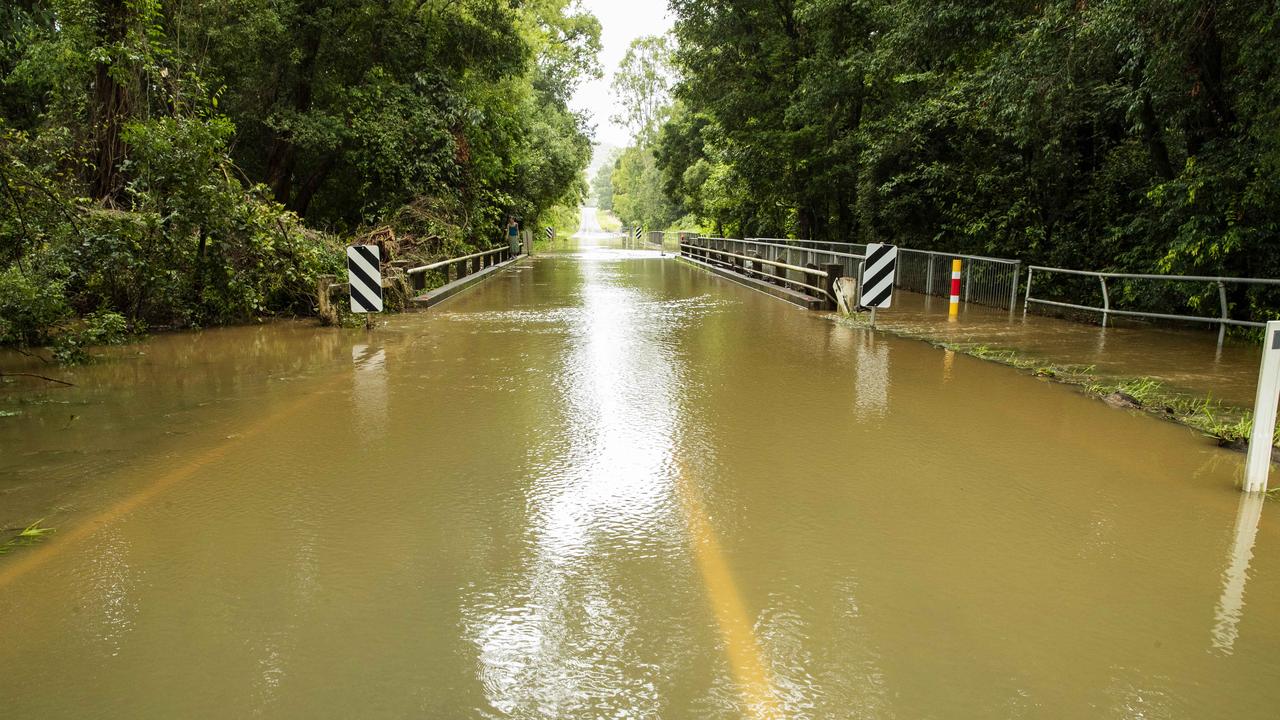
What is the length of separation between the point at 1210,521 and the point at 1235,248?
9.80 meters

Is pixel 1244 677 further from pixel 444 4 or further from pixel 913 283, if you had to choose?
pixel 444 4

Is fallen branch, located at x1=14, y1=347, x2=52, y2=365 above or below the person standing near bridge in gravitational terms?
below

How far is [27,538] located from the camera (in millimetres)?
4609

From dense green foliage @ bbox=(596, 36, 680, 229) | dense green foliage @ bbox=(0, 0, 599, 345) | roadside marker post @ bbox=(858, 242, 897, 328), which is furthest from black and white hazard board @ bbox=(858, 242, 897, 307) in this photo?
dense green foliage @ bbox=(596, 36, 680, 229)

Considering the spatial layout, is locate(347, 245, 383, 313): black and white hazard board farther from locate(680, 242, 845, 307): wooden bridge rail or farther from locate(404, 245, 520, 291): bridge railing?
locate(680, 242, 845, 307): wooden bridge rail

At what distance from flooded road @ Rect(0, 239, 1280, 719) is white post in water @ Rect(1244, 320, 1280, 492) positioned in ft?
0.75

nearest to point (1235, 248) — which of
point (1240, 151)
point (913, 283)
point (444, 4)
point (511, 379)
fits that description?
point (1240, 151)

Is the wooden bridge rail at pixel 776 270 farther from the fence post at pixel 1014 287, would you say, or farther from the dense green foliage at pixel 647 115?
the dense green foliage at pixel 647 115

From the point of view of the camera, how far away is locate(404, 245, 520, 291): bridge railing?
1803 centimetres

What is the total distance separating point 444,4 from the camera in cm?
2556

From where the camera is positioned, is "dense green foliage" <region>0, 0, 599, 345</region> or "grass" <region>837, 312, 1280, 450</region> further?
"dense green foliage" <region>0, 0, 599, 345</region>

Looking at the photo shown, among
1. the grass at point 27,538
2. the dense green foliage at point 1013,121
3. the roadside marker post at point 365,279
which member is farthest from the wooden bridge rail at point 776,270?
the grass at point 27,538

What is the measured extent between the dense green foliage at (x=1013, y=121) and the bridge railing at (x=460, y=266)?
1030cm

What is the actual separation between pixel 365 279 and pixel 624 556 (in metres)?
10.3
